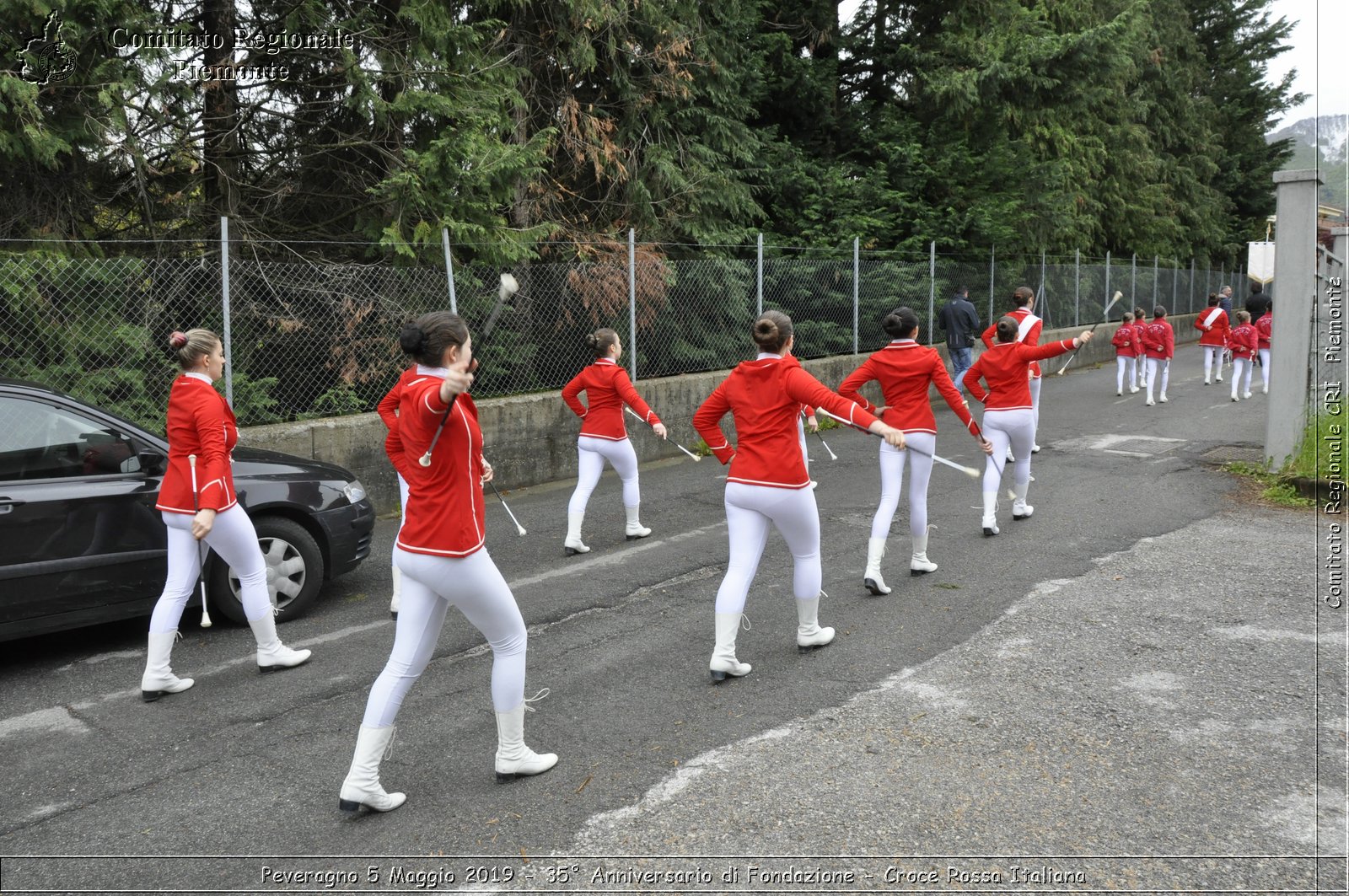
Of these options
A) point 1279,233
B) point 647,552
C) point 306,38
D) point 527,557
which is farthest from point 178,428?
point 1279,233

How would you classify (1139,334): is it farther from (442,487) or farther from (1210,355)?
(442,487)

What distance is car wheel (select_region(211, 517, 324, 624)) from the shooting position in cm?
639

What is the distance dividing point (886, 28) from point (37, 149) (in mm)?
15141

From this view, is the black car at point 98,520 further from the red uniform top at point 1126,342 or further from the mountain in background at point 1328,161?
the red uniform top at point 1126,342

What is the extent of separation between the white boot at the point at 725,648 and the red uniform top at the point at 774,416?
0.70m

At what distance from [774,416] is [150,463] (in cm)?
365

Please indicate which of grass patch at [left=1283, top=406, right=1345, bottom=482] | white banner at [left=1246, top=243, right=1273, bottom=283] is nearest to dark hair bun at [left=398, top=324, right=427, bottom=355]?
grass patch at [left=1283, top=406, right=1345, bottom=482]

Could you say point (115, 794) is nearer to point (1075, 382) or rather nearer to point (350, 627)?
point (350, 627)

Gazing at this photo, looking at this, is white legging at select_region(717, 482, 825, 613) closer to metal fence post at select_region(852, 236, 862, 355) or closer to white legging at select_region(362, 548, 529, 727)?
white legging at select_region(362, 548, 529, 727)

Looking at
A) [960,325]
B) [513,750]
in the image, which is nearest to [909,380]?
[513,750]

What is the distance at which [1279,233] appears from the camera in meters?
10.3

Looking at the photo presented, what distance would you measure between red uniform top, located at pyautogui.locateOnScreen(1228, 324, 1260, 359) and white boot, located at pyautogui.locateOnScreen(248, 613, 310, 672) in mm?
16535

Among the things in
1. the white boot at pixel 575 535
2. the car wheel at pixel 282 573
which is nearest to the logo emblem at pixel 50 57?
the car wheel at pixel 282 573

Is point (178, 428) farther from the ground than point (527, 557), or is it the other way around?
point (178, 428)
